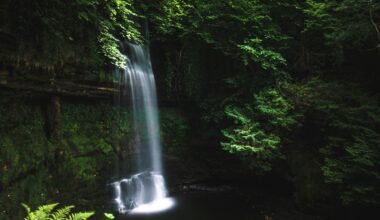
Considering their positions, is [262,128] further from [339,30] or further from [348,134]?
[339,30]

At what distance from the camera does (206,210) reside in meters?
9.23

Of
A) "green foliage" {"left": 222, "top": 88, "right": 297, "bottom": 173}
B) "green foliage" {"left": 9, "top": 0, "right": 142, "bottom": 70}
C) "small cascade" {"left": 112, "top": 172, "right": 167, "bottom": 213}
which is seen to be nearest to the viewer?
"green foliage" {"left": 9, "top": 0, "right": 142, "bottom": 70}

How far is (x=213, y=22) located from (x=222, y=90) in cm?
301

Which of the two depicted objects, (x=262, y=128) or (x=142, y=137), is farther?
(x=142, y=137)

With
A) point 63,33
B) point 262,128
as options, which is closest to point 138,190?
point 262,128

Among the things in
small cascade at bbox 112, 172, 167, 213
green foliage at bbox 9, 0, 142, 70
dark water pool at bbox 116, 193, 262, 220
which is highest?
green foliage at bbox 9, 0, 142, 70

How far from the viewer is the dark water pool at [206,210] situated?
8.67 metres

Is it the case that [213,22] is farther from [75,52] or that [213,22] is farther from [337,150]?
[337,150]

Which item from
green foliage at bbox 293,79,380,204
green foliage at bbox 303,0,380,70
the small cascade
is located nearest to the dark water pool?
the small cascade

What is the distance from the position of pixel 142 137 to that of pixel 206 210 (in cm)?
391

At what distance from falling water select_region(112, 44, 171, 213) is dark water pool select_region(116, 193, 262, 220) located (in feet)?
2.84

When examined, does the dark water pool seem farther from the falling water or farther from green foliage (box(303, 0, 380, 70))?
green foliage (box(303, 0, 380, 70))

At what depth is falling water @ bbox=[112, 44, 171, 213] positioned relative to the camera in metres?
9.54

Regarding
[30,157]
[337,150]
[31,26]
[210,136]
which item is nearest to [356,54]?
[337,150]
